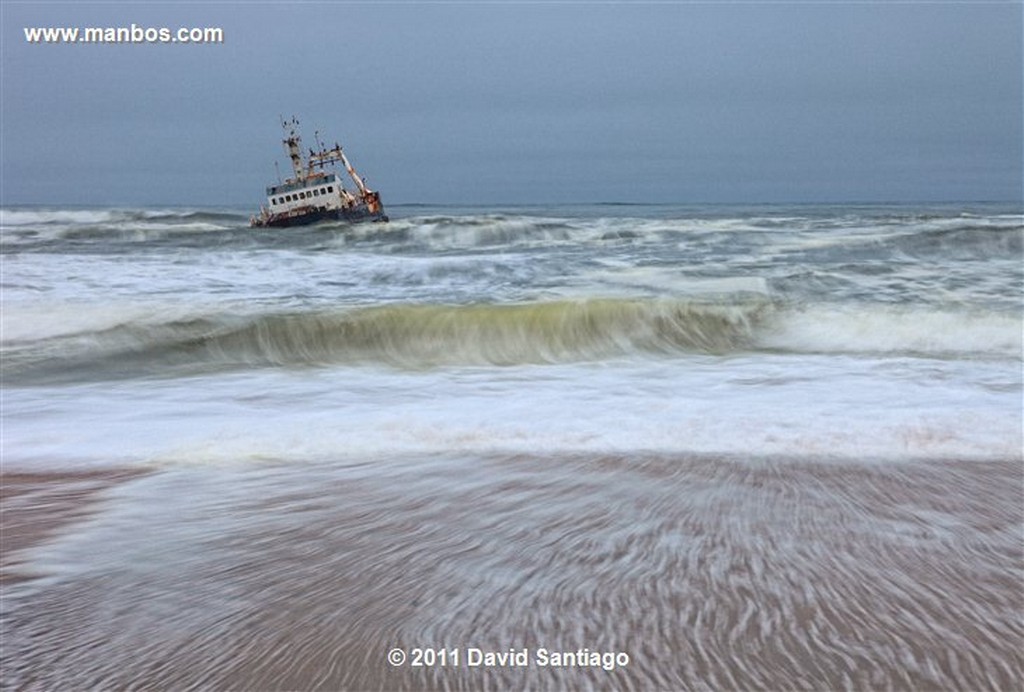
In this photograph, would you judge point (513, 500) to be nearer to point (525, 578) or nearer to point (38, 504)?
point (525, 578)

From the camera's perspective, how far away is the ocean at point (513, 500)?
5.72ft

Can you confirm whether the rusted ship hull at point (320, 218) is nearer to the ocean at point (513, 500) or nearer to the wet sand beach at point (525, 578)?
the ocean at point (513, 500)

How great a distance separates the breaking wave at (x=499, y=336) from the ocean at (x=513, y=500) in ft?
0.13

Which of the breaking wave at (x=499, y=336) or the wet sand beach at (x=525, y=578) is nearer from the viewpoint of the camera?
the wet sand beach at (x=525, y=578)

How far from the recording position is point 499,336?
6723mm

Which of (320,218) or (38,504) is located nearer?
(38,504)

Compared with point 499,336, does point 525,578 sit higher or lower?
higher

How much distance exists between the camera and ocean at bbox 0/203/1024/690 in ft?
5.72

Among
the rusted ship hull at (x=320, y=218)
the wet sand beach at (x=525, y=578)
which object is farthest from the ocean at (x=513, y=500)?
the rusted ship hull at (x=320, y=218)

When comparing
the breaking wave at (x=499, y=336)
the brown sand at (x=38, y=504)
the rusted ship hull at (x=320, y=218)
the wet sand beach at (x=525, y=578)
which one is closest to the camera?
the wet sand beach at (x=525, y=578)

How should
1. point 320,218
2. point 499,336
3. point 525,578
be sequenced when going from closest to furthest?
point 525,578 < point 499,336 < point 320,218

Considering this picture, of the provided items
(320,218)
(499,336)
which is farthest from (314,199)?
(499,336)

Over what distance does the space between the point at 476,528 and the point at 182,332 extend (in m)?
4.84

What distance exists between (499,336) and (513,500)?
4085 mm
